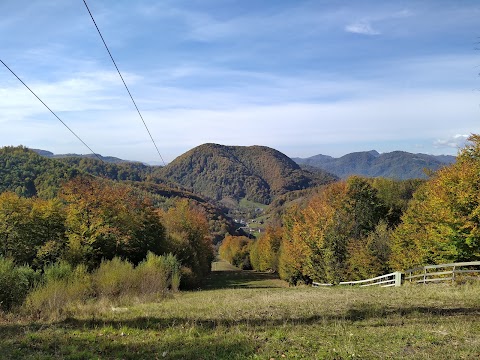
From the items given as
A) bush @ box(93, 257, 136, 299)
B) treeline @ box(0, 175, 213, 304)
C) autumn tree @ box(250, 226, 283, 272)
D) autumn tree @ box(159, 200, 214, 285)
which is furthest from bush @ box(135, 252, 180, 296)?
autumn tree @ box(250, 226, 283, 272)

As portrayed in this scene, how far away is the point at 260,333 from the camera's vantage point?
9.28 meters

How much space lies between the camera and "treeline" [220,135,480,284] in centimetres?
2891

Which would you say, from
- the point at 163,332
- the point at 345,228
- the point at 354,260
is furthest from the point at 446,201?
the point at 163,332

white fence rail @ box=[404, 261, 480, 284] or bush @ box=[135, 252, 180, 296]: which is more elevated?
white fence rail @ box=[404, 261, 480, 284]

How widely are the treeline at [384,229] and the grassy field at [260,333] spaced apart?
18.3 metres

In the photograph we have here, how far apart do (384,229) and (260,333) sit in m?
→ 39.7

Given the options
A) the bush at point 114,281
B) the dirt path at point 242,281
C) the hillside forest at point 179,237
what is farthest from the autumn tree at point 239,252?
the bush at point 114,281

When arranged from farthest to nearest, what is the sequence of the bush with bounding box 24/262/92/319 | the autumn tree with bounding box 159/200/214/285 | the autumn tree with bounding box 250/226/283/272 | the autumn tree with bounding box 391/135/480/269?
the autumn tree with bounding box 250/226/283/272, the autumn tree with bounding box 159/200/214/285, the autumn tree with bounding box 391/135/480/269, the bush with bounding box 24/262/92/319

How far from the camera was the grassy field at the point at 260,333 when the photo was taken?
7.60 meters

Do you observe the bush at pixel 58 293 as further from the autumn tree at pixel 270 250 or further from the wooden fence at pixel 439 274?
the autumn tree at pixel 270 250

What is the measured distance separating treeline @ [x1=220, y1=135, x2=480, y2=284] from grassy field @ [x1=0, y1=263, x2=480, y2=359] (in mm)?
18261

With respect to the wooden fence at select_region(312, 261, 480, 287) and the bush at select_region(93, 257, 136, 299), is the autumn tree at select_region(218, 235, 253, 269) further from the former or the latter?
the wooden fence at select_region(312, 261, 480, 287)

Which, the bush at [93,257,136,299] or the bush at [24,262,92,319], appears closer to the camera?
the bush at [24,262,92,319]

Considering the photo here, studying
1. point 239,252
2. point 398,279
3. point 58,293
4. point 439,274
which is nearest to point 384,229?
point 398,279
